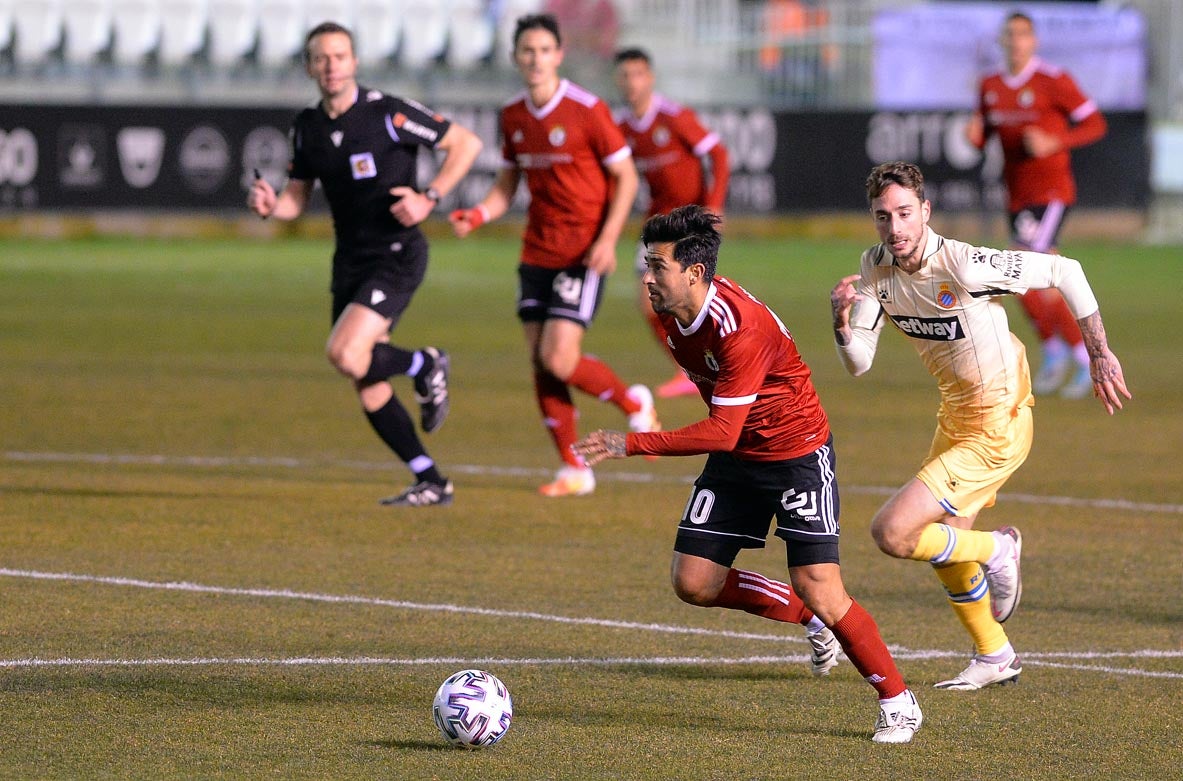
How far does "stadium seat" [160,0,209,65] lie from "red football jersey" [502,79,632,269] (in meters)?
24.9

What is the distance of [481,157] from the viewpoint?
29641 millimetres

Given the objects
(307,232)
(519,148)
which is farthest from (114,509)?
(307,232)

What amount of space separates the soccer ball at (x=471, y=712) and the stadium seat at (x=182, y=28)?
29.8 meters

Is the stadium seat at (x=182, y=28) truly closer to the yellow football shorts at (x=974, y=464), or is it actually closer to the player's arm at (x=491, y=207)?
the player's arm at (x=491, y=207)

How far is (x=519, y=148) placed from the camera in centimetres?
1007

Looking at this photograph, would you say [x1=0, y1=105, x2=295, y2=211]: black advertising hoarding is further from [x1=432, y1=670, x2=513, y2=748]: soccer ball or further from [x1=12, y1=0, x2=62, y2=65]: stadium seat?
[x1=432, y1=670, x2=513, y2=748]: soccer ball

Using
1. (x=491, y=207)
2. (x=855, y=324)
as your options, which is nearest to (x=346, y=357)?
(x=491, y=207)

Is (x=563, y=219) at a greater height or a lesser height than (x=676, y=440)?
lesser

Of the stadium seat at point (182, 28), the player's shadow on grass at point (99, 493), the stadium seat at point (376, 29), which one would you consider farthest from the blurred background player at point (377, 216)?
the stadium seat at point (182, 28)

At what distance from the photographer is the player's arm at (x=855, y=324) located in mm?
5793

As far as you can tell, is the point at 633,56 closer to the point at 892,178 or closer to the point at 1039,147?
the point at 1039,147

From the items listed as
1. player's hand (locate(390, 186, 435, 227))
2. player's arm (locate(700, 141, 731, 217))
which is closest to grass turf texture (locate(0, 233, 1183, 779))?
player's hand (locate(390, 186, 435, 227))

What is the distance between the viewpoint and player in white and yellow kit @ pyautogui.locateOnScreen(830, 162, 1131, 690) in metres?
5.93

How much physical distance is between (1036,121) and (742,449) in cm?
937
